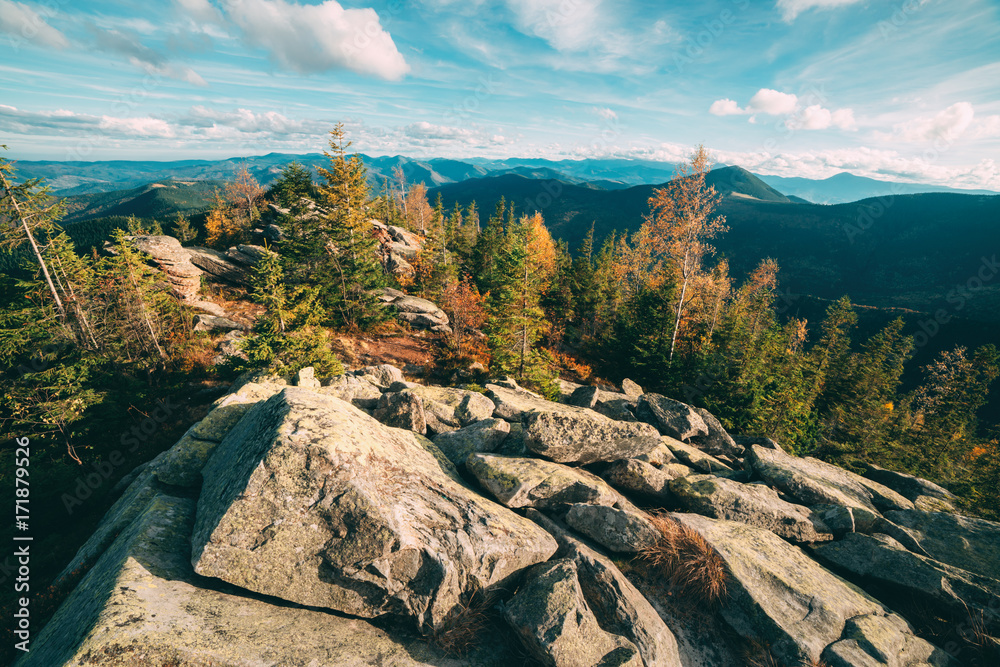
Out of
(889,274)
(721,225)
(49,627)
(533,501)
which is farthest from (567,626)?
(889,274)

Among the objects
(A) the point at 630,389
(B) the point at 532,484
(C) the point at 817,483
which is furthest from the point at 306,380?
(C) the point at 817,483

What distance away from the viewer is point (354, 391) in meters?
14.4

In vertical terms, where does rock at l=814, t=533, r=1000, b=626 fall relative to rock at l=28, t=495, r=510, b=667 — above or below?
below

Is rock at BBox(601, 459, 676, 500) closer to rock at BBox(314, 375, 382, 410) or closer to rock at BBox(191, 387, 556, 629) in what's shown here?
rock at BBox(191, 387, 556, 629)

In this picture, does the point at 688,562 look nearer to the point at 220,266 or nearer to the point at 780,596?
the point at 780,596

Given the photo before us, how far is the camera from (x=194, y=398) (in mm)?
20750

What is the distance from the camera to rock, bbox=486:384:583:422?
1490 centimetres

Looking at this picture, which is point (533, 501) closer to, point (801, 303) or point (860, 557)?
point (860, 557)

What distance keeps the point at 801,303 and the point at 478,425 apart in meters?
173

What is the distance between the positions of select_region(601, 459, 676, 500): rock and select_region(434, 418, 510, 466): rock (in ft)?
11.5

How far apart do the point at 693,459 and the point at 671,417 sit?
3.20 meters

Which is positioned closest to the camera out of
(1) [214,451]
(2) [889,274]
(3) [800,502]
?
(1) [214,451]

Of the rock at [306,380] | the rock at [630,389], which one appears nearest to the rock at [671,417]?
the rock at [630,389]

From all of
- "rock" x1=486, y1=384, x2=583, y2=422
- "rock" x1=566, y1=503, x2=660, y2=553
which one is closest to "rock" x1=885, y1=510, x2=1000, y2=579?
"rock" x1=566, y1=503, x2=660, y2=553
